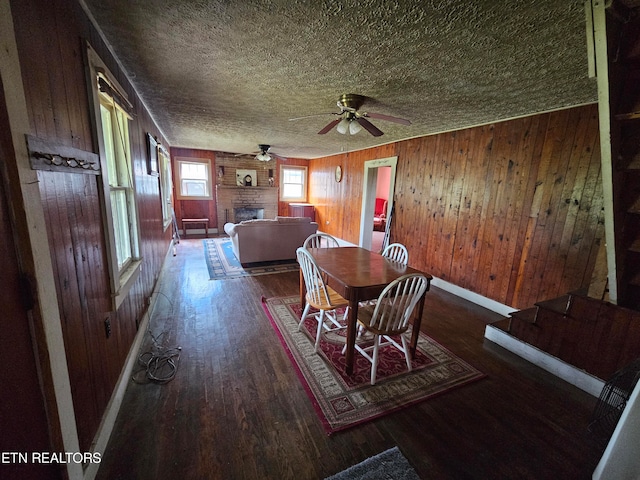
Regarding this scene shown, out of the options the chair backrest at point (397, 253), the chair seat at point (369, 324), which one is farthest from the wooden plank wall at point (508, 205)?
the chair seat at point (369, 324)

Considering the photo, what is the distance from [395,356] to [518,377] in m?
0.96

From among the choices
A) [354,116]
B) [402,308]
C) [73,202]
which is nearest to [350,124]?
[354,116]

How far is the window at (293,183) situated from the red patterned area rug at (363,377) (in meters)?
6.28

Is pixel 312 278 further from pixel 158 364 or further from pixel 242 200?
Answer: pixel 242 200

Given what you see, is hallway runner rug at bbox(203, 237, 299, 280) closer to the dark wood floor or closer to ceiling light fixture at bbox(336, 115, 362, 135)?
the dark wood floor

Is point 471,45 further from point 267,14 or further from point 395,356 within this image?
point 395,356

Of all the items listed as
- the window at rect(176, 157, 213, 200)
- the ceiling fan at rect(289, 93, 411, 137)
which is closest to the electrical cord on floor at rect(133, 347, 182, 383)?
the ceiling fan at rect(289, 93, 411, 137)

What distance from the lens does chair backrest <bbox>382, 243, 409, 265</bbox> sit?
2693 mm

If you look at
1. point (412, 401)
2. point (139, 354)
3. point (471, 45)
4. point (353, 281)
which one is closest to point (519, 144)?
point (471, 45)

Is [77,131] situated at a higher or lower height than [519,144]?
lower

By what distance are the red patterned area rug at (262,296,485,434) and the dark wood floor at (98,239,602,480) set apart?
0.07 m

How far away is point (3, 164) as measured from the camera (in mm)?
739

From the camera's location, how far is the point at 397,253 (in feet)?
9.46

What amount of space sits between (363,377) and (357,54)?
7.75 ft
